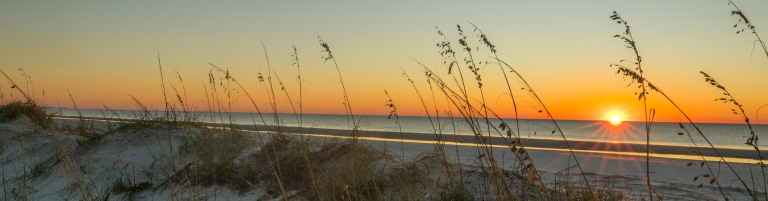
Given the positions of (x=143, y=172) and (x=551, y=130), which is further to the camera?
(x=551, y=130)

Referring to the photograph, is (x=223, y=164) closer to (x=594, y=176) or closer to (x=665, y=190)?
(x=594, y=176)

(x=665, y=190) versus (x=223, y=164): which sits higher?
(x=223, y=164)

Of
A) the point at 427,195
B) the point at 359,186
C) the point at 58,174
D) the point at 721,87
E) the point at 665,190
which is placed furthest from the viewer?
the point at 58,174

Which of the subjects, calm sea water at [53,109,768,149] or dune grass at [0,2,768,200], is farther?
A: calm sea water at [53,109,768,149]

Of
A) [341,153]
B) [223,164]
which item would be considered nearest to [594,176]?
[341,153]

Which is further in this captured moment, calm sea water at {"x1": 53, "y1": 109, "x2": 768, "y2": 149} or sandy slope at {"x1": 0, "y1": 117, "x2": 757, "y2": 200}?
calm sea water at {"x1": 53, "y1": 109, "x2": 768, "y2": 149}

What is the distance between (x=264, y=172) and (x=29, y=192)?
2971 mm

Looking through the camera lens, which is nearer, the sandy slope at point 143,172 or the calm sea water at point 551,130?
the sandy slope at point 143,172

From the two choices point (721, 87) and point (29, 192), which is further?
point (29, 192)

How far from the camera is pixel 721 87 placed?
2.02 m

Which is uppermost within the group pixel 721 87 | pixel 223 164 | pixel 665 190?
pixel 721 87

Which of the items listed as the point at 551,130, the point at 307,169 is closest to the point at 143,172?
the point at 307,169

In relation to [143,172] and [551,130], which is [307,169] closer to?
[143,172]

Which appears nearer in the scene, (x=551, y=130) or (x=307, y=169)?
(x=307, y=169)
